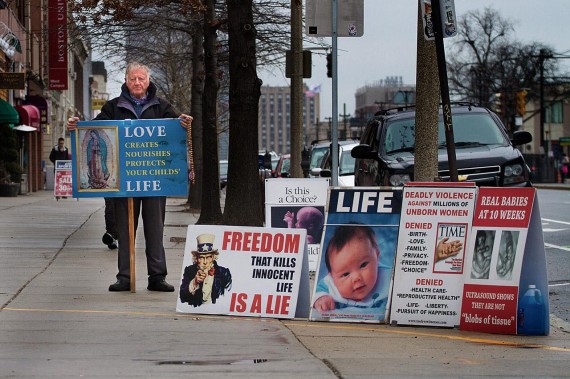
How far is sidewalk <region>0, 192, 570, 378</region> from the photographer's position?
6.90m

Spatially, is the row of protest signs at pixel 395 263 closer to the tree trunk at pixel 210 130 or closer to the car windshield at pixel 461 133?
the car windshield at pixel 461 133

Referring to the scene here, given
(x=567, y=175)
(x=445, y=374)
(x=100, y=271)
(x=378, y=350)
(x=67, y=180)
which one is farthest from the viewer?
(x=567, y=175)

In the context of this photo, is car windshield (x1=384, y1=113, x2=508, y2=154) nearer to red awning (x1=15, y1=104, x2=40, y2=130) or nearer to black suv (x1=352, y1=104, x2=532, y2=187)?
black suv (x1=352, y1=104, x2=532, y2=187)

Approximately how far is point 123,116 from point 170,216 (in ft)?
54.1

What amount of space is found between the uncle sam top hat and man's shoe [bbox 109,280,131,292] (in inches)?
62.7

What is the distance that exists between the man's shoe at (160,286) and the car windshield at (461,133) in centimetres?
673

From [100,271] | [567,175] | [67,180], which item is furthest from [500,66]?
[100,271]

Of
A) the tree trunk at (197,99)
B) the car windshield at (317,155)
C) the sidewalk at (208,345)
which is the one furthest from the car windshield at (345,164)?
the sidewalk at (208,345)

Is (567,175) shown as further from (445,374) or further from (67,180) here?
(445,374)

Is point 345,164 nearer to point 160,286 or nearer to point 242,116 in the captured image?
point 242,116

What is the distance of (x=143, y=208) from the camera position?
10.8 meters

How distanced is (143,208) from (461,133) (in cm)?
737

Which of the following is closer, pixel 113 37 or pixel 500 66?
pixel 113 37

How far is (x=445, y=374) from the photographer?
22.6 feet
